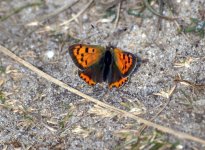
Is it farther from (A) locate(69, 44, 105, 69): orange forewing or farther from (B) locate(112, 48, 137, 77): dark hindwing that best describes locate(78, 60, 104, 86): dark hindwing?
(B) locate(112, 48, 137, 77): dark hindwing

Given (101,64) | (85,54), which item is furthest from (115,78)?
(85,54)

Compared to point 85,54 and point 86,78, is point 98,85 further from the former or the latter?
point 85,54

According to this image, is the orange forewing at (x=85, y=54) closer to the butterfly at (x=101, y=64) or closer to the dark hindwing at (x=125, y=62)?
the butterfly at (x=101, y=64)

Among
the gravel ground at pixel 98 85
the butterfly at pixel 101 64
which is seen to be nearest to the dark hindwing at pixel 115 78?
the butterfly at pixel 101 64

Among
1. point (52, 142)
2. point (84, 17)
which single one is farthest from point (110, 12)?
point (52, 142)

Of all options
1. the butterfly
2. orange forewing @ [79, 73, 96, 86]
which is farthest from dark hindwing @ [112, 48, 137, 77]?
orange forewing @ [79, 73, 96, 86]

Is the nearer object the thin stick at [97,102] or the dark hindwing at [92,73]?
the thin stick at [97,102]
